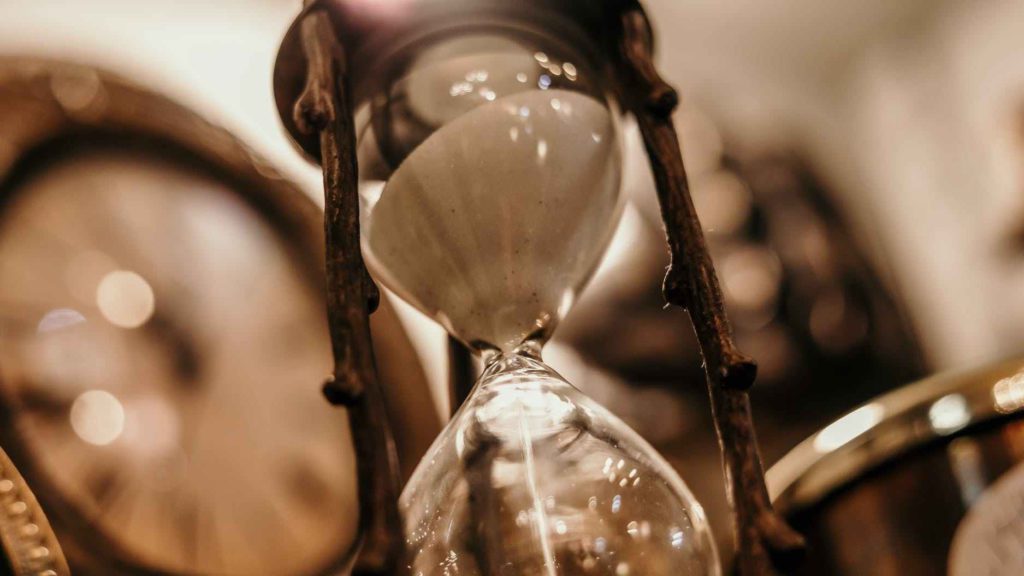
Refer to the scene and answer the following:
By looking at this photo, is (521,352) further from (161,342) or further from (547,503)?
(161,342)

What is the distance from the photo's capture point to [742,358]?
466mm

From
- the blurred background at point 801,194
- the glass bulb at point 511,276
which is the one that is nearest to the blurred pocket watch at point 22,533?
the glass bulb at point 511,276

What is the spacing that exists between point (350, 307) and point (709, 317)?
18cm

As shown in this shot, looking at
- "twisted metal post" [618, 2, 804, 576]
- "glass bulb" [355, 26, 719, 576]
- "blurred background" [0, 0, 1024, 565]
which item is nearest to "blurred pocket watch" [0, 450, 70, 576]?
"glass bulb" [355, 26, 719, 576]

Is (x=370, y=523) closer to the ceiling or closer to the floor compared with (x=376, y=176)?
closer to the floor

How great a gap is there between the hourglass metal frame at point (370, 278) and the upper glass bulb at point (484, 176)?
0.03m

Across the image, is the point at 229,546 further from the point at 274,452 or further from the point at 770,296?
the point at 770,296

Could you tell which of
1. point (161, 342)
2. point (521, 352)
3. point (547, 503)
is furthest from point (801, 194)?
point (547, 503)

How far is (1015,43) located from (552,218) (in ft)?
4.55

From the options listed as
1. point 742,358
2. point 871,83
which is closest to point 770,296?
point 871,83

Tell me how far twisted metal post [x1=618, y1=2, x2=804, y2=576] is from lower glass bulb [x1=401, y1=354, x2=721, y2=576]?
4cm

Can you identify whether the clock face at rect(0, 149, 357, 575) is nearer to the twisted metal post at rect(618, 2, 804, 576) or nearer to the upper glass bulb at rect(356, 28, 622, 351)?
the upper glass bulb at rect(356, 28, 622, 351)

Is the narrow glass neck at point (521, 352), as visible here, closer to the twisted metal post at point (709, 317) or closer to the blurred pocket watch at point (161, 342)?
the twisted metal post at point (709, 317)

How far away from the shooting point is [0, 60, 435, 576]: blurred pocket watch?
825 millimetres
